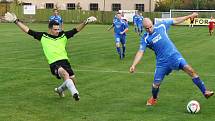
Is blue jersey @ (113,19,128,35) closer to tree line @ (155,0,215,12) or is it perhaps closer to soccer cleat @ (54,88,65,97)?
soccer cleat @ (54,88,65,97)

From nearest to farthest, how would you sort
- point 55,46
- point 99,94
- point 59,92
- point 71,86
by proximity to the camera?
point 71,86 < point 55,46 < point 59,92 < point 99,94

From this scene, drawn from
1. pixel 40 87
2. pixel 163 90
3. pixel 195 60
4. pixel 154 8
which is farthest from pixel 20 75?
pixel 154 8

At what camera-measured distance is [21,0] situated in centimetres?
9888

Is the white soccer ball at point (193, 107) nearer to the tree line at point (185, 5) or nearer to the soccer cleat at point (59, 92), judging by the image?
the soccer cleat at point (59, 92)

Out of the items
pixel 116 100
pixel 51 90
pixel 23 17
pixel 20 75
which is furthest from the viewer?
pixel 23 17

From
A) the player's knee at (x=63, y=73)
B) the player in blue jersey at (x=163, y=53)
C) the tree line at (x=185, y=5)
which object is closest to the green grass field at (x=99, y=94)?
the player's knee at (x=63, y=73)

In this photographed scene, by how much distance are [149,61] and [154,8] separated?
75562mm

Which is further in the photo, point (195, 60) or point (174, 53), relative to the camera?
point (195, 60)

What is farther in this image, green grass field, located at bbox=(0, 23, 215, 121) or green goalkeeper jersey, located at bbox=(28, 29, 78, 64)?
green goalkeeper jersey, located at bbox=(28, 29, 78, 64)

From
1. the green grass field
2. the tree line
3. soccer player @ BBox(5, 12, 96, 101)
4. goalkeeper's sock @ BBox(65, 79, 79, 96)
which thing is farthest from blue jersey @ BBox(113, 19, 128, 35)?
the tree line

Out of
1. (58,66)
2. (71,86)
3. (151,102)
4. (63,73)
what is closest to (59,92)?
(58,66)

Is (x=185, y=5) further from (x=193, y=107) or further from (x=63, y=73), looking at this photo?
(x=193, y=107)

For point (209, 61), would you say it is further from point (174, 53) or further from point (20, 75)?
point (174, 53)

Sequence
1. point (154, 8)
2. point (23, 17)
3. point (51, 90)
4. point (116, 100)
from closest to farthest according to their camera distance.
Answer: point (116, 100), point (51, 90), point (23, 17), point (154, 8)
